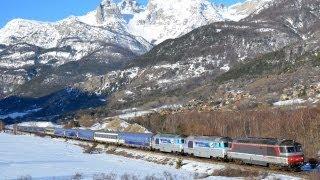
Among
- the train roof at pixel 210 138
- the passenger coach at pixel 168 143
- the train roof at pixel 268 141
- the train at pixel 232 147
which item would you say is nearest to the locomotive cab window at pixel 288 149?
the train at pixel 232 147

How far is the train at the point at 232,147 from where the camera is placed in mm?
65438

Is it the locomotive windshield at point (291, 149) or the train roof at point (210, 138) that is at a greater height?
the train roof at point (210, 138)

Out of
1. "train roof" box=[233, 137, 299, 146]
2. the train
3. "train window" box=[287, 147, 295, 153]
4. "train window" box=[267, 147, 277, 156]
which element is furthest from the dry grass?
"train roof" box=[233, 137, 299, 146]

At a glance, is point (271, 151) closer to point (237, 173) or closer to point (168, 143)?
point (237, 173)

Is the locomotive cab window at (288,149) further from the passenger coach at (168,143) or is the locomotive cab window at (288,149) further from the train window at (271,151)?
the passenger coach at (168,143)

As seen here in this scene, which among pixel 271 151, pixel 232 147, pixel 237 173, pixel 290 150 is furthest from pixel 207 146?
pixel 290 150

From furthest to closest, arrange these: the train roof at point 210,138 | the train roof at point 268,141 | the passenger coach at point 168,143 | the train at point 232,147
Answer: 1. the passenger coach at point 168,143
2. the train roof at point 210,138
3. the train roof at point 268,141
4. the train at point 232,147

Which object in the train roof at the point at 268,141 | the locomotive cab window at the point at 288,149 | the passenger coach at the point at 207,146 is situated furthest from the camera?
the passenger coach at the point at 207,146

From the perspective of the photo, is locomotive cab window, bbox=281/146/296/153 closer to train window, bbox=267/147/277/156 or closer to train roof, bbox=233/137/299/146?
train roof, bbox=233/137/299/146

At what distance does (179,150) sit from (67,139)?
3496 inches

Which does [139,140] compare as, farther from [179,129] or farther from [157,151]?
[179,129]

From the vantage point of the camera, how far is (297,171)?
6303 centimetres

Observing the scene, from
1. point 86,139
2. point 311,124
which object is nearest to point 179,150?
point 311,124

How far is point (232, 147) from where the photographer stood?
257 ft
